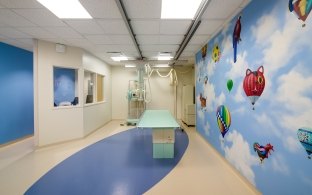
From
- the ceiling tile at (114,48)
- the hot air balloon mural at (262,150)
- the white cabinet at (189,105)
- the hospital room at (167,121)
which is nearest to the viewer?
the hospital room at (167,121)

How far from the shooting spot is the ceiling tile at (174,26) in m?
3.07

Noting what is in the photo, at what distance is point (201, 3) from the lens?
8.08ft

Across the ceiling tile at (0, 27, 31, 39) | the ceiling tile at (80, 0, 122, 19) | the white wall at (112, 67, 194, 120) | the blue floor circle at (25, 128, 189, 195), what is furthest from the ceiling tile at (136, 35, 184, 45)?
the white wall at (112, 67, 194, 120)

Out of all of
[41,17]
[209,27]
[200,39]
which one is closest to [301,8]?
[209,27]

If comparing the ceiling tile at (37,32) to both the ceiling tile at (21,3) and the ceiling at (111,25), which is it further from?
the ceiling tile at (21,3)

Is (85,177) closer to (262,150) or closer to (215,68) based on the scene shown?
(262,150)

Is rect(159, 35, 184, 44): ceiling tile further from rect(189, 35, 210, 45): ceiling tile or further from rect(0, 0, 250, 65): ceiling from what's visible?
rect(189, 35, 210, 45): ceiling tile

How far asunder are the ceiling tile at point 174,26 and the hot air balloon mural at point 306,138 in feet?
7.82

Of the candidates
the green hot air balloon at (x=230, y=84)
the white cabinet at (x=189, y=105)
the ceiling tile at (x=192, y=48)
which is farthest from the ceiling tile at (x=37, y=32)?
the white cabinet at (x=189, y=105)

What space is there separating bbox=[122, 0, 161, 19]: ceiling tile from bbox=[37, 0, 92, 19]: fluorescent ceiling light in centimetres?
71

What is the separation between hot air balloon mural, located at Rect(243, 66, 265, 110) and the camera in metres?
2.11

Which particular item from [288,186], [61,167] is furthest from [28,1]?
[288,186]

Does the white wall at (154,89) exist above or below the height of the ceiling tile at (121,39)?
below

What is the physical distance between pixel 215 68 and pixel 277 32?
1.88 meters
